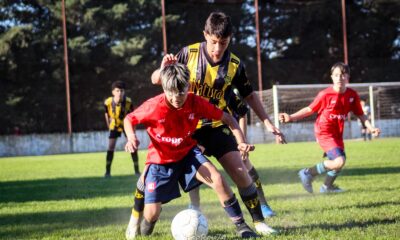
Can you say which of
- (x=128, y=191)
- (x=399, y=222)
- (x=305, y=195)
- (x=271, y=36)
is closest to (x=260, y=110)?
(x=399, y=222)

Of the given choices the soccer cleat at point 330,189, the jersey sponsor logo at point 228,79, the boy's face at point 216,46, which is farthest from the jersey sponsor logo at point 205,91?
the soccer cleat at point 330,189

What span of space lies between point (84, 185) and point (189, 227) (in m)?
5.42

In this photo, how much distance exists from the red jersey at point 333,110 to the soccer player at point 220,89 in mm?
2516

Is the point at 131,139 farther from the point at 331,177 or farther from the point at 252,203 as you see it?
the point at 331,177

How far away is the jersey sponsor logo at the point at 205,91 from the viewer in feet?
15.0

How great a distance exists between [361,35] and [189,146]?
101 feet

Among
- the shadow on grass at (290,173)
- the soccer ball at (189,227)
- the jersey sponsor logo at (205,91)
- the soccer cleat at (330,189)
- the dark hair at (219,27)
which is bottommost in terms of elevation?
the shadow on grass at (290,173)

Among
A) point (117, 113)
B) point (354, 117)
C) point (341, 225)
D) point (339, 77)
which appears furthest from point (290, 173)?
point (354, 117)

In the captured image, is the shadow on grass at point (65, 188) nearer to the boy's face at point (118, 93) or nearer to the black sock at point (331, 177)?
the boy's face at point (118, 93)

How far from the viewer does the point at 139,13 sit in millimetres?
31969

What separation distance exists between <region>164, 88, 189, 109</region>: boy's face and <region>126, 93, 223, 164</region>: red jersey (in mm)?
85

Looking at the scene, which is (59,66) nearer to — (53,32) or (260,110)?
(53,32)

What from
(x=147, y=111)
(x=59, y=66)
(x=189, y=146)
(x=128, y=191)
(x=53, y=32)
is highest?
(x=53, y=32)

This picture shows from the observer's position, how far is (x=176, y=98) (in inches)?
156
